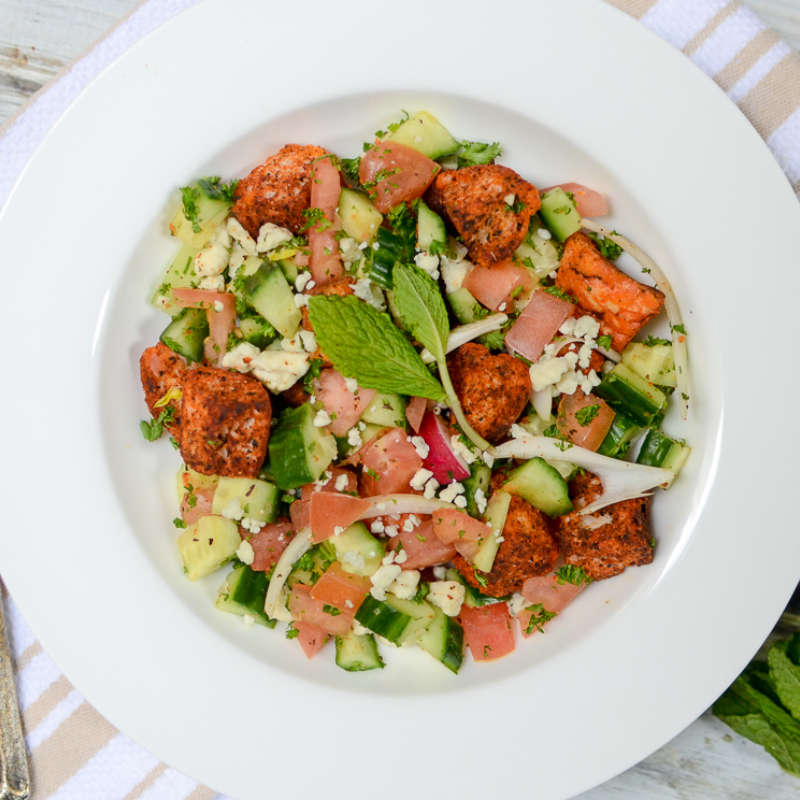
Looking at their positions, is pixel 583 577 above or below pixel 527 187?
below

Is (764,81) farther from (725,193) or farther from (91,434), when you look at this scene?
(91,434)

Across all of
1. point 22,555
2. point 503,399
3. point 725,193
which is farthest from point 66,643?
point 725,193

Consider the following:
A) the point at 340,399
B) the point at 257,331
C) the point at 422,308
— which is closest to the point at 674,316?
the point at 422,308

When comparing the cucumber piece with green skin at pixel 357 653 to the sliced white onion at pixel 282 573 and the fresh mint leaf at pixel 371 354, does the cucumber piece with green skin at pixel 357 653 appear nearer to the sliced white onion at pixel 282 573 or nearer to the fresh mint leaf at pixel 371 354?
the sliced white onion at pixel 282 573

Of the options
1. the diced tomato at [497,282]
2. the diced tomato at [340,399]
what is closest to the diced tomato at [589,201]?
the diced tomato at [497,282]

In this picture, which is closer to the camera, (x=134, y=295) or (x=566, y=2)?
(x=566, y=2)
